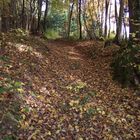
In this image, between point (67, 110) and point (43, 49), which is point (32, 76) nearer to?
point (67, 110)

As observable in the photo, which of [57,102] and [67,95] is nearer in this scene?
[57,102]

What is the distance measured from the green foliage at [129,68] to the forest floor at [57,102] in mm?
380

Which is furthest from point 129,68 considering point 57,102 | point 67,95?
point 57,102

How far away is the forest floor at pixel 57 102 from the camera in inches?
252

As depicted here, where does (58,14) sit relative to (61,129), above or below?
above

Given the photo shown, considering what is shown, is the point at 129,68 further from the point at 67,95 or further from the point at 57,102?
the point at 57,102

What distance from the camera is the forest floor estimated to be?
639cm

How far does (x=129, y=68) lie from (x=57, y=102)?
13.7ft

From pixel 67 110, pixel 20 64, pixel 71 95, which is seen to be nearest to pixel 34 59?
pixel 20 64

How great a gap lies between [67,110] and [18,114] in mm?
1705

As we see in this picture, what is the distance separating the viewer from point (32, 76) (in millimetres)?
8938

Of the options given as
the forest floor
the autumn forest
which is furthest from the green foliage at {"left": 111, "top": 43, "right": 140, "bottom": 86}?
the forest floor

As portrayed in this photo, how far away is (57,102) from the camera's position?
7.93m

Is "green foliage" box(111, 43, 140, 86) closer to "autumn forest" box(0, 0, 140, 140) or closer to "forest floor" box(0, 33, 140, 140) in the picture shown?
"autumn forest" box(0, 0, 140, 140)
